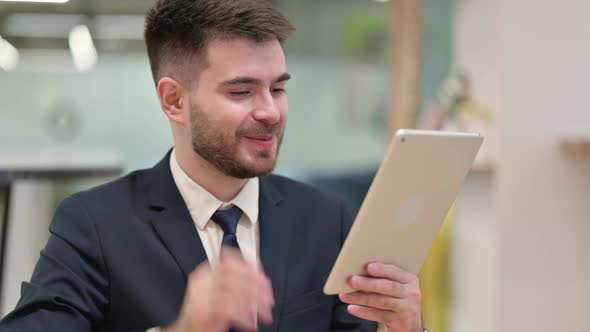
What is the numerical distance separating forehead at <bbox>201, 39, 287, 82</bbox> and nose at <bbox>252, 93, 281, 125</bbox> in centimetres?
3

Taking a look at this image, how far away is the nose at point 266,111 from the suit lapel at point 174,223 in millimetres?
211

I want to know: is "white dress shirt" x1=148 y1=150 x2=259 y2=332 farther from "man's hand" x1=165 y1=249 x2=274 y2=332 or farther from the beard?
"man's hand" x1=165 y1=249 x2=274 y2=332

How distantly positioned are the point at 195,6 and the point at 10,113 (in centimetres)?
278

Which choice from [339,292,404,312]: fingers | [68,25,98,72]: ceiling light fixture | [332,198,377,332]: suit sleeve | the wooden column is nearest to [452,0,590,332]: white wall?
the wooden column

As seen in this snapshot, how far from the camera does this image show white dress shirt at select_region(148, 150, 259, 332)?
1417mm

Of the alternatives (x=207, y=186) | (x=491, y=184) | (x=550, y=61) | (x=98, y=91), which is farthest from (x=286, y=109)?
(x=98, y=91)

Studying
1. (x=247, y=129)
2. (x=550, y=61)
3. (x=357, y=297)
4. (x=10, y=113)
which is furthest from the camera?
(x=10, y=113)

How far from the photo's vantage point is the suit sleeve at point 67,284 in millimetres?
1271

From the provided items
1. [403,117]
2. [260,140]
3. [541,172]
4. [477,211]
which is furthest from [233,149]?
[403,117]

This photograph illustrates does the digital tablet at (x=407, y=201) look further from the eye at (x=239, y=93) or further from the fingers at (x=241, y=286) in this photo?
the eye at (x=239, y=93)

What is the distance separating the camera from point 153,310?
4.34ft

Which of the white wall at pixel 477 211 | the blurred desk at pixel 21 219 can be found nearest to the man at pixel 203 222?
the blurred desk at pixel 21 219

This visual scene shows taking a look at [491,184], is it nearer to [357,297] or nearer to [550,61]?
[550,61]

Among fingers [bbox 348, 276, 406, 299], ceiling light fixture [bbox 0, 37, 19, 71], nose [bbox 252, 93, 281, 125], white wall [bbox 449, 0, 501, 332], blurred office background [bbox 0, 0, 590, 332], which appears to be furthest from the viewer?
ceiling light fixture [bbox 0, 37, 19, 71]
